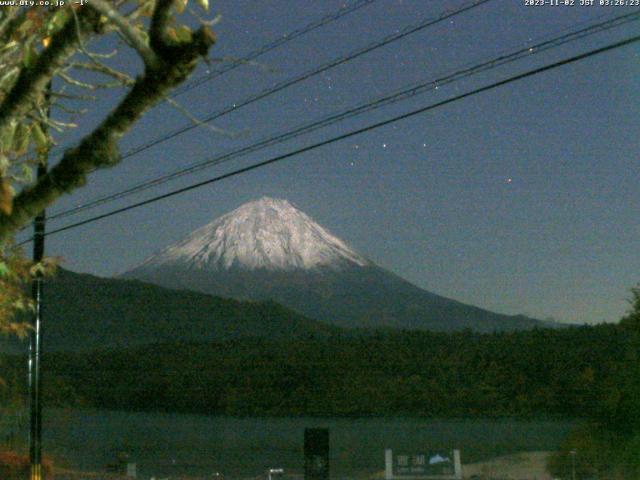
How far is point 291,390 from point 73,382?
10384 mm

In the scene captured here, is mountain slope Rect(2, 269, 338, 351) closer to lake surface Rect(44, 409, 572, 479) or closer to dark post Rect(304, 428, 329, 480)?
lake surface Rect(44, 409, 572, 479)

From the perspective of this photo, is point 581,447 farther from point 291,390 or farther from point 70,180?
point 70,180

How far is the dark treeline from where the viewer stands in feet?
95.3

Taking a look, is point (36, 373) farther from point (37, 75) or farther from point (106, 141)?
point (106, 141)

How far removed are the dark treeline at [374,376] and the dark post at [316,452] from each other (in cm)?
949

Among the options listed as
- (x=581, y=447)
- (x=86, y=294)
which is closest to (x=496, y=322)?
(x=86, y=294)

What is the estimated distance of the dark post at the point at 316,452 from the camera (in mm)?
17219

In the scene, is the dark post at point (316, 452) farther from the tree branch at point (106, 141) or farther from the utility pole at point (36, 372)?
the tree branch at point (106, 141)

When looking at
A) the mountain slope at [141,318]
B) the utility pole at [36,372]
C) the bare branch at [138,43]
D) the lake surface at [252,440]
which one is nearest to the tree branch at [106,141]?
the bare branch at [138,43]

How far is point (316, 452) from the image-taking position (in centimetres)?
1758

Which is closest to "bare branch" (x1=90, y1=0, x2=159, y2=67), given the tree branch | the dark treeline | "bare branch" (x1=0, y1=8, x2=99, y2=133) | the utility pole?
the tree branch

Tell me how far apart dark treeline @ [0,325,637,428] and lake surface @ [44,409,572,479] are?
2.82 feet

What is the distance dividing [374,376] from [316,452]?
17.7 meters

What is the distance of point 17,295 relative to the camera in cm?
912
